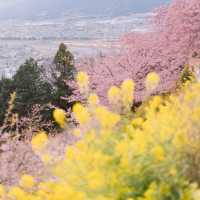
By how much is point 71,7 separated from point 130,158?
122579 millimetres

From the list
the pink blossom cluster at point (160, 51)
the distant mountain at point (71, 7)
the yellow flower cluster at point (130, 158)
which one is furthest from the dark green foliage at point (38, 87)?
the distant mountain at point (71, 7)

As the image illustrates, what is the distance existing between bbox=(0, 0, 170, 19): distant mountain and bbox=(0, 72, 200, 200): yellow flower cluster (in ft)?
311

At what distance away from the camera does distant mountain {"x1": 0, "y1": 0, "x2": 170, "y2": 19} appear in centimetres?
10369

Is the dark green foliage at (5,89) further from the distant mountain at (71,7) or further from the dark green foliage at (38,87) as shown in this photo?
the distant mountain at (71,7)

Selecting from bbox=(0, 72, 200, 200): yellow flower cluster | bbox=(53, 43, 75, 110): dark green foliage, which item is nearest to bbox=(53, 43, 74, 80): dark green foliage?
bbox=(53, 43, 75, 110): dark green foliage

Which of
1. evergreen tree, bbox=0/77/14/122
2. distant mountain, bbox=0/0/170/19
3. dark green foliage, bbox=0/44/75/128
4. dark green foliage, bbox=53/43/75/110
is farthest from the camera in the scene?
distant mountain, bbox=0/0/170/19

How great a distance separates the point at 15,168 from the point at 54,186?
6.18 metres

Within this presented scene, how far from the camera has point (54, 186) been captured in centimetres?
348

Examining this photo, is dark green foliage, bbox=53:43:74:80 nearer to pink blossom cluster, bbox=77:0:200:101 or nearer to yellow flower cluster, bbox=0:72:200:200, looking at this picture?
pink blossom cluster, bbox=77:0:200:101

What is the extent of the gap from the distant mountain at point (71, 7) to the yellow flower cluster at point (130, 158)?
311 ft

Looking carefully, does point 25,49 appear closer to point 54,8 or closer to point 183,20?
point 54,8

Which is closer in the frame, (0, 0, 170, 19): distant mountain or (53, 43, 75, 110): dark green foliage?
(53, 43, 75, 110): dark green foliage

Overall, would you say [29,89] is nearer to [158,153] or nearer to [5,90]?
[5,90]

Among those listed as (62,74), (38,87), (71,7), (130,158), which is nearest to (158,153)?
(130,158)
